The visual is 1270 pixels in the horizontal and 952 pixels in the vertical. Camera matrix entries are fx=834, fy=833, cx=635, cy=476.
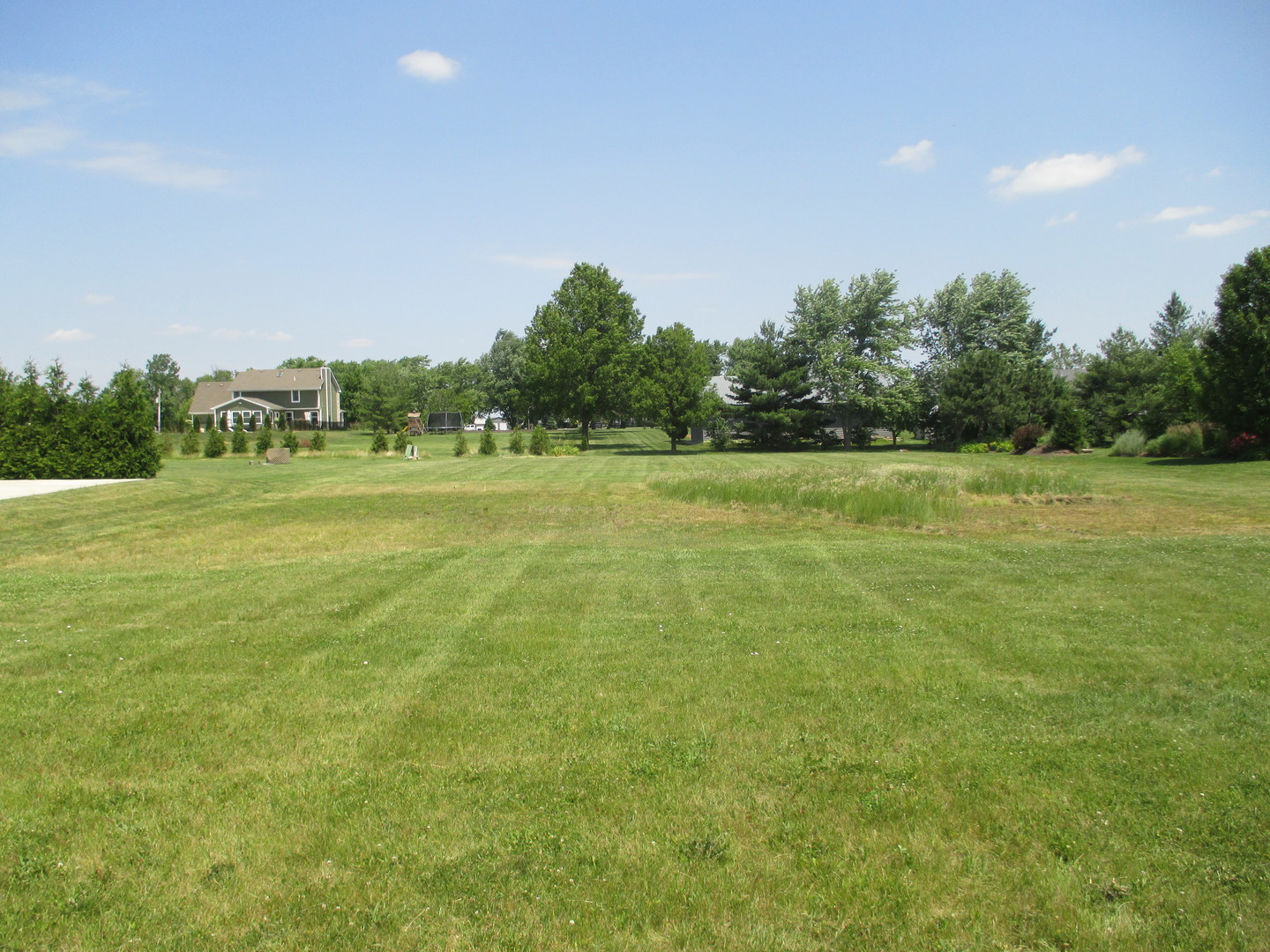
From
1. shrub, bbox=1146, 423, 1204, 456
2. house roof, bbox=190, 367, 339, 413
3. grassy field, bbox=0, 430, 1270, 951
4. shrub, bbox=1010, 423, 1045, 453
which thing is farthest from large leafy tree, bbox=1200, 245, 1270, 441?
house roof, bbox=190, 367, 339, 413

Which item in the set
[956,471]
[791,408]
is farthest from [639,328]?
[956,471]

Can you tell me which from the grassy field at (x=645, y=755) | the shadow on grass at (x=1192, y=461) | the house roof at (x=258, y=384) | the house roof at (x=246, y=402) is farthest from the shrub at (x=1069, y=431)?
the house roof at (x=258, y=384)

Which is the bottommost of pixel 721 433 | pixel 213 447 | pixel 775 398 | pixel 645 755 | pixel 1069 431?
pixel 645 755

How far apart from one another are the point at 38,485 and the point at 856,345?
153 feet

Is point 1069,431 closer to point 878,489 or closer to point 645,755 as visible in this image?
point 878,489

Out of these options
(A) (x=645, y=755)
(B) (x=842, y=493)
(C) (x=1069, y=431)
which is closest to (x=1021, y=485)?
(B) (x=842, y=493)

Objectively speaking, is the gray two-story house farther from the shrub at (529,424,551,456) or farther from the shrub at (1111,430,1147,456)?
the shrub at (1111,430,1147,456)

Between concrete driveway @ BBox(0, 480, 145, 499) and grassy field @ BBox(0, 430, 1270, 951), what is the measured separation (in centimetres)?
837

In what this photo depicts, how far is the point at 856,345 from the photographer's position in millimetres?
55406

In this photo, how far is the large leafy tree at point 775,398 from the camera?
50188mm

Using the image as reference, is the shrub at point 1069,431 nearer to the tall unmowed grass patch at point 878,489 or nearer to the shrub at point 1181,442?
the shrub at point 1181,442

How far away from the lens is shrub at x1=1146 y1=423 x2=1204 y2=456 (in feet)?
101

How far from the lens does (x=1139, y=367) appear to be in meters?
44.1

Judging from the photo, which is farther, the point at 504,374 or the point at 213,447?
the point at 504,374
